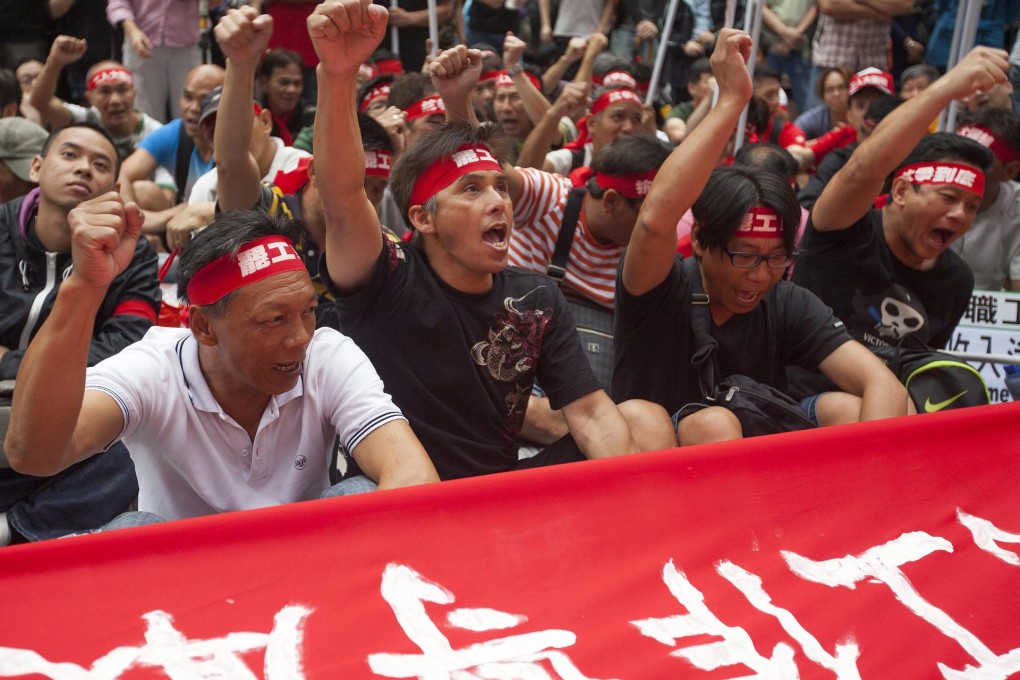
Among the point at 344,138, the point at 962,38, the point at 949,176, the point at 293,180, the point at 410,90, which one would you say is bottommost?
the point at 293,180

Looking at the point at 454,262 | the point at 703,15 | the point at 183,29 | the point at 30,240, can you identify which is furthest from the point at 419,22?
the point at 454,262

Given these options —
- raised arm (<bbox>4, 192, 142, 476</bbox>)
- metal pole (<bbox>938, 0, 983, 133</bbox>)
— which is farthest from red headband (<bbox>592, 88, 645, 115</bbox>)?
raised arm (<bbox>4, 192, 142, 476</bbox>)

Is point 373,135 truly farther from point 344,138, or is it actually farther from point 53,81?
point 53,81

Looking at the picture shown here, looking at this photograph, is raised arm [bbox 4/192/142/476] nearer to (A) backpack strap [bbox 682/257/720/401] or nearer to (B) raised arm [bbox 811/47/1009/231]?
(A) backpack strap [bbox 682/257/720/401]

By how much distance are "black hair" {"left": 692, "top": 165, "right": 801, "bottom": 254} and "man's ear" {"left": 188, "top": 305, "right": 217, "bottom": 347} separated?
1576 mm

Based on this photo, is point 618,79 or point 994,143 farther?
point 618,79

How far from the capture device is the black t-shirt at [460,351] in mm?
2967

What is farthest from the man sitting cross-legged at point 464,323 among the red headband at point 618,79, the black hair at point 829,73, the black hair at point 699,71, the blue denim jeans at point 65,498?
the black hair at point 829,73

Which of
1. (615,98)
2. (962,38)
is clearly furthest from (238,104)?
(962,38)

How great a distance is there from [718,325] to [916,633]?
59.3 inches

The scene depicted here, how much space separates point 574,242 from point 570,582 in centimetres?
241

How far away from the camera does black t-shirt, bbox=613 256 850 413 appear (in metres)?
3.36

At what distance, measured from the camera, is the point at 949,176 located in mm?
3914

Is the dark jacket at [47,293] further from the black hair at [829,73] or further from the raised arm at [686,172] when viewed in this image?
the black hair at [829,73]
